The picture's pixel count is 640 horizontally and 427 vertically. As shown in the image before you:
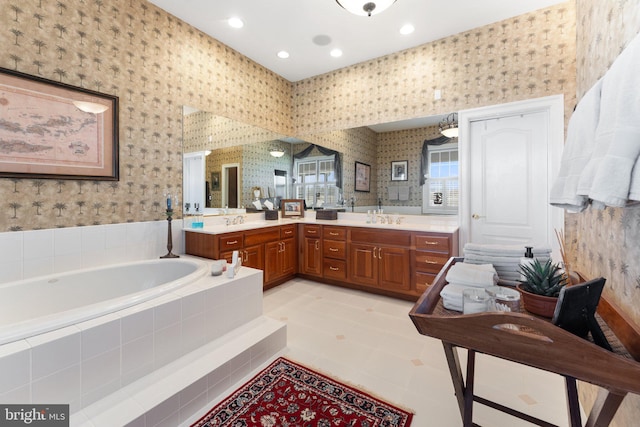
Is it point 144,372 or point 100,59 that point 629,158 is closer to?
point 144,372

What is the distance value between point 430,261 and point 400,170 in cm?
134

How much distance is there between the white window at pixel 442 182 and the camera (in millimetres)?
3385

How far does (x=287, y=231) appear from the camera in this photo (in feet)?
12.7

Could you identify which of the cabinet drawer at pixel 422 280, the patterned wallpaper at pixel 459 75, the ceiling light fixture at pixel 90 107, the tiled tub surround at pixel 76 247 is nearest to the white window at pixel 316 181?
the patterned wallpaper at pixel 459 75

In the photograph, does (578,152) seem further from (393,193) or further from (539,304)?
(393,193)

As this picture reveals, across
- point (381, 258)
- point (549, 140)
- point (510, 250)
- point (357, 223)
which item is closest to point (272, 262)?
point (357, 223)

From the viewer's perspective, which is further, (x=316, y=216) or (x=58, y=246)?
(x=316, y=216)

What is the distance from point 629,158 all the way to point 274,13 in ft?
10.4

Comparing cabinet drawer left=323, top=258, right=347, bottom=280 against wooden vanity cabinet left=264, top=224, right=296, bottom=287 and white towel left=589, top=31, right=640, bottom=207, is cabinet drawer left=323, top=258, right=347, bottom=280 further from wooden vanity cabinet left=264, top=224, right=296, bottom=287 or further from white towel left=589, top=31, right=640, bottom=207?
white towel left=589, top=31, right=640, bottom=207

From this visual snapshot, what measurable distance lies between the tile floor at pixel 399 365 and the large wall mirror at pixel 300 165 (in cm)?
149

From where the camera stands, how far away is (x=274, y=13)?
2.90 meters

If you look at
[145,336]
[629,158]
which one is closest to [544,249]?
[629,158]

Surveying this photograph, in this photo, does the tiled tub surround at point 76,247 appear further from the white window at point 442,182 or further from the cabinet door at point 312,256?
the white window at point 442,182

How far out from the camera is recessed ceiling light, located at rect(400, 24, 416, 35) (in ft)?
10.2
